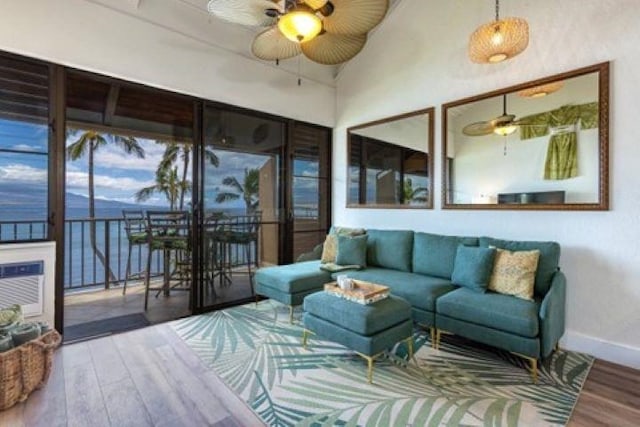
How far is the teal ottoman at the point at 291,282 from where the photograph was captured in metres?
3.26

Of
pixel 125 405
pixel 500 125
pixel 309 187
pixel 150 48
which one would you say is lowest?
pixel 125 405

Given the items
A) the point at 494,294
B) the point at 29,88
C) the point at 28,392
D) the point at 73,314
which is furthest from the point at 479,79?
the point at 73,314

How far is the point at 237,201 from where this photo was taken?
3902 mm

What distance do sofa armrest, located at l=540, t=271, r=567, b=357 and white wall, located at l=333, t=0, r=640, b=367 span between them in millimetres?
263

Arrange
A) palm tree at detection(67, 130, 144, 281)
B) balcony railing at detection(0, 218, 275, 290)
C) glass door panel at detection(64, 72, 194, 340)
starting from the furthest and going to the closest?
palm tree at detection(67, 130, 144, 281), balcony railing at detection(0, 218, 275, 290), glass door panel at detection(64, 72, 194, 340)

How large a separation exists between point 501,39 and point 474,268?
71.9 inches

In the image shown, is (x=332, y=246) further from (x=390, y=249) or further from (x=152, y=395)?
(x=152, y=395)

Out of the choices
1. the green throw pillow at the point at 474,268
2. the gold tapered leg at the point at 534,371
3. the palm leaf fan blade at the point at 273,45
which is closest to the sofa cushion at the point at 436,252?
the green throw pillow at the point at 474,268

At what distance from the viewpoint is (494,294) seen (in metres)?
2.58

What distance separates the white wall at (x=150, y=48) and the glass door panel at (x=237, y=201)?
29cm

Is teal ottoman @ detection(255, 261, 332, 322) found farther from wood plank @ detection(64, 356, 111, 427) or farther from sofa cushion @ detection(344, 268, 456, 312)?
wood plank @ detection(64, 356, 111, 427)

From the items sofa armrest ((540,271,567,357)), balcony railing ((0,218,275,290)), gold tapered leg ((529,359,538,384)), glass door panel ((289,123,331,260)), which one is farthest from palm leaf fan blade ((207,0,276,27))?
gold tapered leg ((529,359,538,384))

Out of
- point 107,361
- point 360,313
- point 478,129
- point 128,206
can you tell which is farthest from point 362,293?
point 128,206

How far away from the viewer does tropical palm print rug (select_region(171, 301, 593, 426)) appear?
6.08 feet
